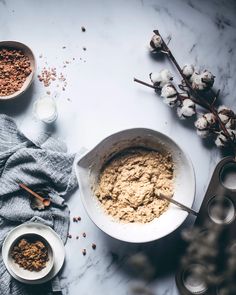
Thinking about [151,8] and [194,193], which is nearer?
[194,193]

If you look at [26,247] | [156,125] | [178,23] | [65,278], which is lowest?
[65,278]

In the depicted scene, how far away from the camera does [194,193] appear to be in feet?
5.64

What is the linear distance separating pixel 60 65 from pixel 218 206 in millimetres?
785

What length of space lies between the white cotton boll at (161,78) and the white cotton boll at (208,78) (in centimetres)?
12

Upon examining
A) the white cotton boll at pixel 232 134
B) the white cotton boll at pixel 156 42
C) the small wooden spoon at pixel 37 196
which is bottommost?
→ the small wooden spoon at pixel 37 196

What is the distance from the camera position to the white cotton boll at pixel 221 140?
70.5 inches

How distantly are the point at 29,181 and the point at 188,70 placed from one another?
70 centimetres

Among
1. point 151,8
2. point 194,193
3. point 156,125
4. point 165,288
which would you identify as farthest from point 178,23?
point 165,288

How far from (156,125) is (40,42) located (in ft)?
1.79

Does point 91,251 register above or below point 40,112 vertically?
below

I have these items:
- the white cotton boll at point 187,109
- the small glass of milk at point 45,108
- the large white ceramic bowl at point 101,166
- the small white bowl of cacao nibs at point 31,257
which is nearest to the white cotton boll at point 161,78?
the white cotton boll at point 187,109

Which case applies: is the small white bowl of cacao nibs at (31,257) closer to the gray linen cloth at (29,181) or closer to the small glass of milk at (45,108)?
the gray linen cloth at (29,181)

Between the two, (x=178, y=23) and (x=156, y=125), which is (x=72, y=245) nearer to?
(x=156, y=125)

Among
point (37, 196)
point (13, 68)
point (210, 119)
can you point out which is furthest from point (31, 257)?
point (210, 119)
